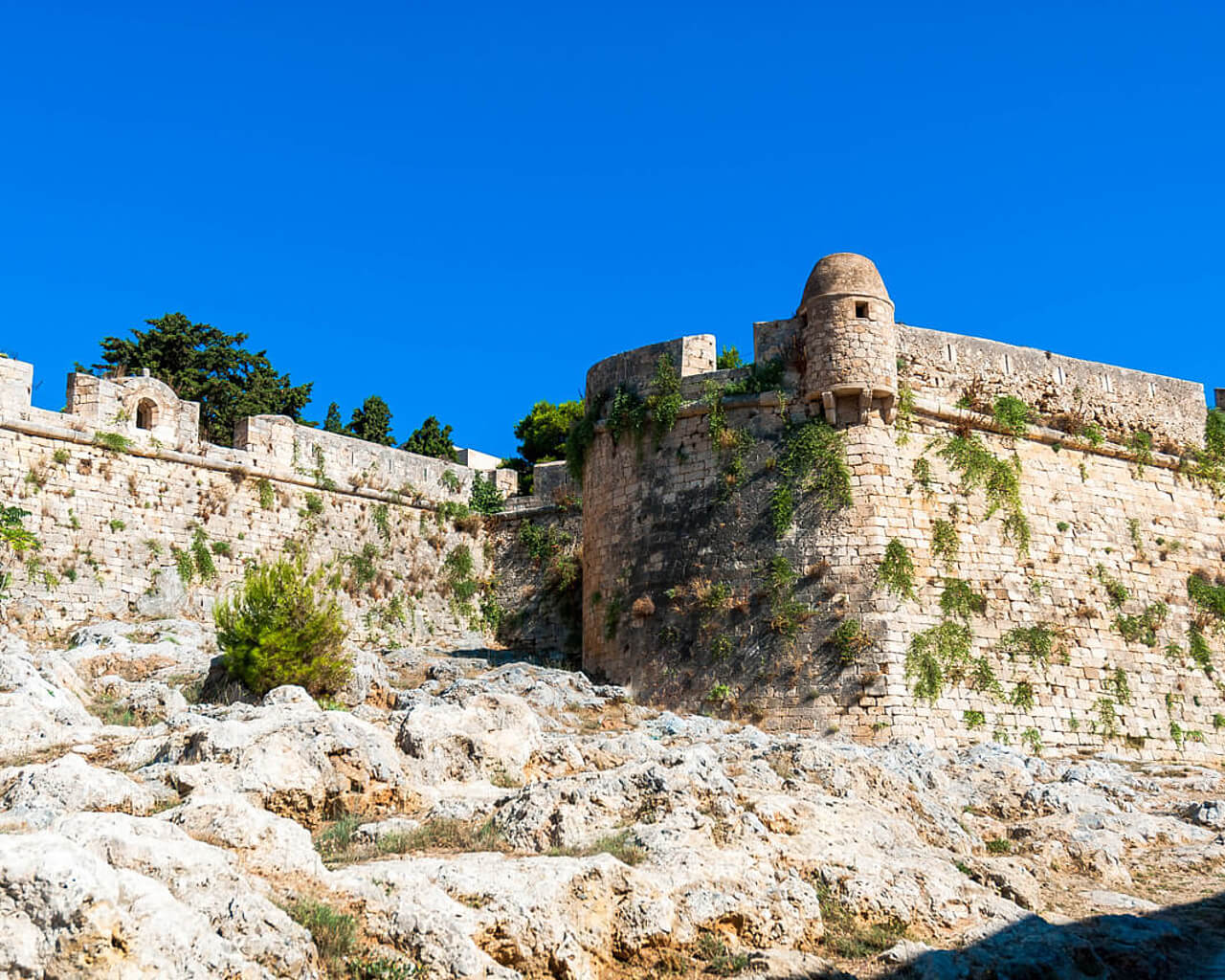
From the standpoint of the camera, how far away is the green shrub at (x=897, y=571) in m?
16.4

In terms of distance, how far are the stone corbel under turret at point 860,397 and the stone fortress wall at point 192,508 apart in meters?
8.72

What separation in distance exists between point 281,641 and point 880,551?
742cm

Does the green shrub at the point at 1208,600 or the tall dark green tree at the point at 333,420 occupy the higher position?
the tall dark green tree at the point at 333,420

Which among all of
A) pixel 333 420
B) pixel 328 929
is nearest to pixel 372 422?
pixel 333 420

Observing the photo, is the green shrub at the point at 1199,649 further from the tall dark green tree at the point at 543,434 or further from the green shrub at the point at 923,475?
the tall dark green tree at the point at 543,434

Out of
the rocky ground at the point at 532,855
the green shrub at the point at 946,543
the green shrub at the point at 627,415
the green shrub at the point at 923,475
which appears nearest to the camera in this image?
the rocky ground at the point at 532,855

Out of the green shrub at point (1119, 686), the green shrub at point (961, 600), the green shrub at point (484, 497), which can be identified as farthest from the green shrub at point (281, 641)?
the green shrub at point (484, 497)

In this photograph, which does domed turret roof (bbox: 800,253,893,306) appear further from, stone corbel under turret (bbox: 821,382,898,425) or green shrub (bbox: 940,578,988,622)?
green shrub (bbox: 940,578,988,622)

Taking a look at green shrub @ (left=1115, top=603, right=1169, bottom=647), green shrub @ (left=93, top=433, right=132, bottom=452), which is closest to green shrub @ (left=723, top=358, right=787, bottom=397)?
green shrub @ (left=1115, top=603, right=1169, bottom=647)

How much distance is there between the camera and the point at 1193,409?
2027cm

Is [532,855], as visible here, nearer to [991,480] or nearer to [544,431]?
[991,480]

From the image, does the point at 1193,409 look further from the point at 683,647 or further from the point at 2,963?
the point at 2,963

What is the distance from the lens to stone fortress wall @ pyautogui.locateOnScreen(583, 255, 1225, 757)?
1630cm

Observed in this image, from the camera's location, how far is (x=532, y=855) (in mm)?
7387
